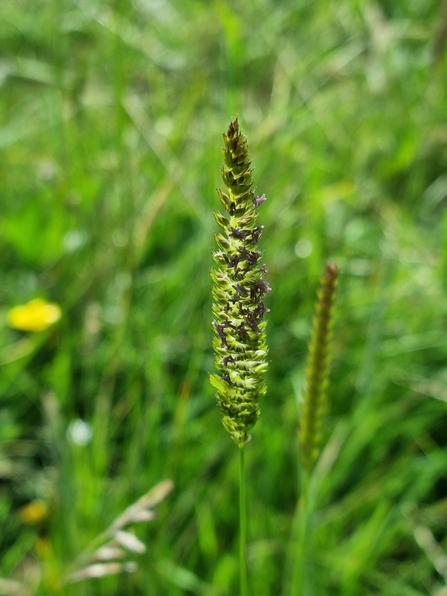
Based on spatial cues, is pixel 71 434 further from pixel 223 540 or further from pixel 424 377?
pixel 424 377

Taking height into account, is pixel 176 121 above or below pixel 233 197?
above

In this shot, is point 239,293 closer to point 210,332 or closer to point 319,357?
point 319,357

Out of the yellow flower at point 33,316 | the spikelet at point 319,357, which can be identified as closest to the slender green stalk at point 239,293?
the spikelet at point 319,357

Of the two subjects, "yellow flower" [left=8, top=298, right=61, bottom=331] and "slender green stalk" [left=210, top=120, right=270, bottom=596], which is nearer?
"slender green stalk" [left=210, top=120, right=270, bottom=596]

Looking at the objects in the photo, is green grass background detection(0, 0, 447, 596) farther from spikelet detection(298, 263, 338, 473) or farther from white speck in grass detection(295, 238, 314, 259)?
spikelet detection(298, 263, 338, 473)

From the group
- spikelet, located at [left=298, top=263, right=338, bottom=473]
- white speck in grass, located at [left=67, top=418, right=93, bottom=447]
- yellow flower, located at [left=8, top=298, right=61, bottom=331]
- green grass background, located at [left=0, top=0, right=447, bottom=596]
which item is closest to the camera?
spikelet, located at [left=298, top=263, right=338, bottom=473]

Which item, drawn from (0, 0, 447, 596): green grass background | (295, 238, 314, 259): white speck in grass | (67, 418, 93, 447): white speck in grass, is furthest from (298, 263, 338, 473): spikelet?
(295, 238, 314, 259): white speck in grass

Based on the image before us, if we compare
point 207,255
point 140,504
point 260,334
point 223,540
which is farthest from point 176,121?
point 260,334
